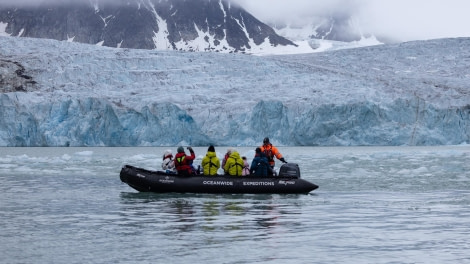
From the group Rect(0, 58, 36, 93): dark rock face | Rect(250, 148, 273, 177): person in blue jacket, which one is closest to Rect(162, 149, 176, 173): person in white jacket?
Rect(250, 148, 273, 177): person in blue jacket

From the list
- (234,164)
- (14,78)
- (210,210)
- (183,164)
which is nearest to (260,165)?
(234,164)

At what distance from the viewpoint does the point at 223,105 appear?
1823 inches

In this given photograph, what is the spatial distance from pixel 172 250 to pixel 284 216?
12.3 feet

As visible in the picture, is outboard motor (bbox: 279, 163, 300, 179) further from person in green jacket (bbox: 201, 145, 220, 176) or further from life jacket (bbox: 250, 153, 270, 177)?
person in green jacket (bbox: 201, 145, 220, 176)

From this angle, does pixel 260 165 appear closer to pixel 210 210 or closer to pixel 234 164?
pixel 234 164

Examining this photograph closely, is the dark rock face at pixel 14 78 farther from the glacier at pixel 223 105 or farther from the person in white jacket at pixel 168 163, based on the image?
the person in white jacket at pixel 168 163

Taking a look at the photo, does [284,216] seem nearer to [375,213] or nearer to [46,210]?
[375,213]

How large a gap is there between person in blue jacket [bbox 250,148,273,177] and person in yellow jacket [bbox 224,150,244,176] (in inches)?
11.2

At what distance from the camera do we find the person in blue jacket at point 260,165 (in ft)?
50.7

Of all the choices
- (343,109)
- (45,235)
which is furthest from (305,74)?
(45,235)

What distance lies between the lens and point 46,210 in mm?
12188

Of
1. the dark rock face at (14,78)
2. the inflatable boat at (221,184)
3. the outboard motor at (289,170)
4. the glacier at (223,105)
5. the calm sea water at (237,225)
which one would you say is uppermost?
the dark rock face at (14,78)

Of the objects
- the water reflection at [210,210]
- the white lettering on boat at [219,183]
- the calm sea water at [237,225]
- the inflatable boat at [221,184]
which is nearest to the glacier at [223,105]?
the calm sea water at [237,225]

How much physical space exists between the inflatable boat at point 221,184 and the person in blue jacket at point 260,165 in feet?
1.12
